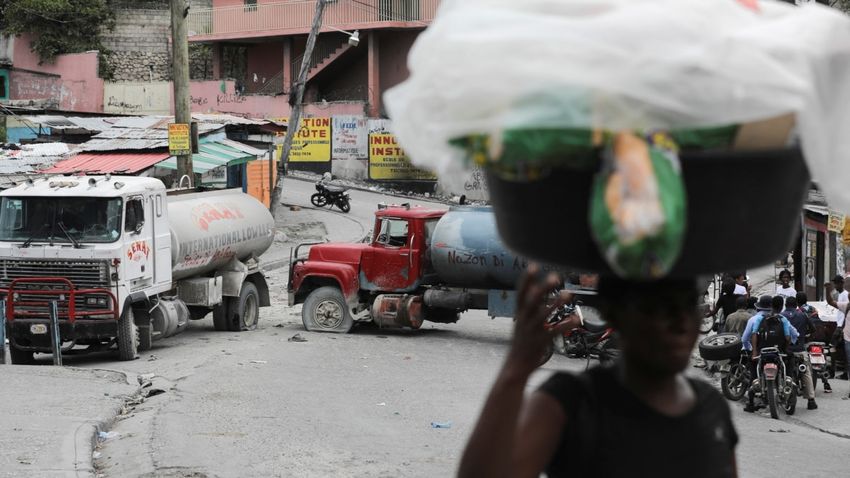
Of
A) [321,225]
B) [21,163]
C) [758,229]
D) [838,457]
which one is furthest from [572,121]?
[321,225]

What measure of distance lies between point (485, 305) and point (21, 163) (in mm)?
12623

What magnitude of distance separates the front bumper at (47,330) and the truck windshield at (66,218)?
1.23 metres

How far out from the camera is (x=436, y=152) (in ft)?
8.97

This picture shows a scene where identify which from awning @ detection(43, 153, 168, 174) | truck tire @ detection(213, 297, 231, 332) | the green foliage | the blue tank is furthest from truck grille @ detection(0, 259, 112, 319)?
the green foliage

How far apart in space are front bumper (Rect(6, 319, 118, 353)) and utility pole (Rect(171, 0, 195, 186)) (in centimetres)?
656

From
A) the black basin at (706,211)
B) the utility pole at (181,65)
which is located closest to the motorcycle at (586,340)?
the utility pole at (181,65)

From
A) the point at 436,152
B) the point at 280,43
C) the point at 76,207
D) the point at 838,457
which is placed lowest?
the point at 838,457

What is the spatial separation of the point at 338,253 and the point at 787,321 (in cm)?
851

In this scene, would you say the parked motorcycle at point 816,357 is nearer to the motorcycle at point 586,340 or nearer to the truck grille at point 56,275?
the motorcycle at point 586,340

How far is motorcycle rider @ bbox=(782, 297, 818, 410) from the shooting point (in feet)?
48.2

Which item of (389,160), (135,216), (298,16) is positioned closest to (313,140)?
(389,160)

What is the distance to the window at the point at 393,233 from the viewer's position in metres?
19.9

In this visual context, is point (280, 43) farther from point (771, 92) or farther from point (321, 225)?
point (771, 92)

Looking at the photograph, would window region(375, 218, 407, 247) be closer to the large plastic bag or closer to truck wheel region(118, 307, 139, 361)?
truck wheel region(118, 307, 139, 361)
